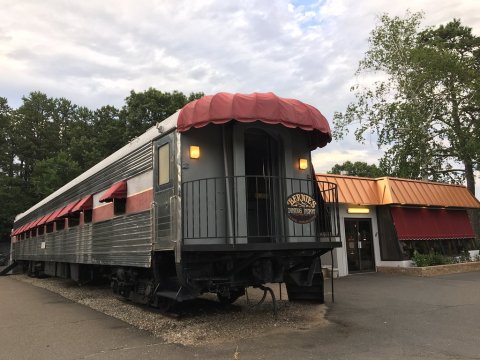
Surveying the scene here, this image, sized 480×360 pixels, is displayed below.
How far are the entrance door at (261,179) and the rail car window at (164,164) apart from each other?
1.36m

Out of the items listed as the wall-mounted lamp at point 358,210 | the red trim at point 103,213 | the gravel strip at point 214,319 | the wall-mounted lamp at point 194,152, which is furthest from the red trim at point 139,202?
the wall-mounted lamp at point 358,210

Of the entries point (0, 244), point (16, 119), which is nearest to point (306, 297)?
point (0, 244)

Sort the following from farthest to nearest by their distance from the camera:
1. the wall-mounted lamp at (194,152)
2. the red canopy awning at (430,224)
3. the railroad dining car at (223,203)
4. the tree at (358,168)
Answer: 1. the tree at (358,168)
2. the red canopy awning at (430,224)
3. the wall-mounted lamp at (194,152)
4. the railroad dining car at (223,203)

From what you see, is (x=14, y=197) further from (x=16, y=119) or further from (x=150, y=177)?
(x=150, y=177)

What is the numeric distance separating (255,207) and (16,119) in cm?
4642

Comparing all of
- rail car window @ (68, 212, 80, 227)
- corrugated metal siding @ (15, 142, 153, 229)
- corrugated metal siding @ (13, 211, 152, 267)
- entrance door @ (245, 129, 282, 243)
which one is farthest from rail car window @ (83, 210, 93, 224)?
entrance door @ (245, 129, 282, 243)

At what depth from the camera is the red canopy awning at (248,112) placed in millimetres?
6523

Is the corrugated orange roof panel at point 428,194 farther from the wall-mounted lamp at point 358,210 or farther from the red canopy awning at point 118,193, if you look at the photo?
the red canopy awning at point 118,193

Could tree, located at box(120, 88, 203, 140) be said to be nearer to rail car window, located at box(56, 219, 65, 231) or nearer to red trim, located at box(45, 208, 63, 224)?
red trim, located at box(45, 208, 63, 224)

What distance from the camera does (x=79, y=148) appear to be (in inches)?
1618

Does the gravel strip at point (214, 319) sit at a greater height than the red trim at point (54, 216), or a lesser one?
lesser

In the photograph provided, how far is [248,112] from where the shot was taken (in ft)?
21.4

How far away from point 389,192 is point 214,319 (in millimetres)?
→ 10419

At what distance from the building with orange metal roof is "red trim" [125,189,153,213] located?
7725mm
